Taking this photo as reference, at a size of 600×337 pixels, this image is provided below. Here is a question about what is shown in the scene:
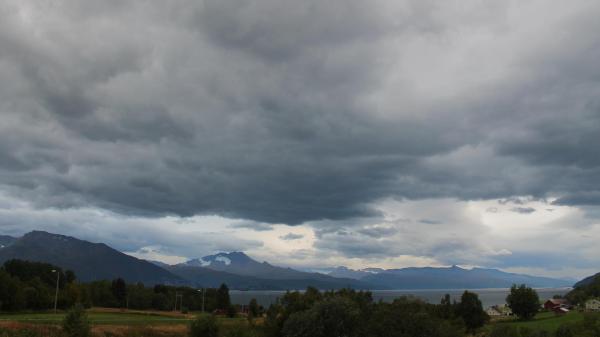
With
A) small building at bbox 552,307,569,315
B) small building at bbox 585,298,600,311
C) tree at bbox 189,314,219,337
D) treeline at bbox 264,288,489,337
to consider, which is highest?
treeline at bbox 264,288,489,337

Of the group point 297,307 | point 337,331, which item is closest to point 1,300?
point 297,307

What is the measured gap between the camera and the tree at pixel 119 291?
7585 inches

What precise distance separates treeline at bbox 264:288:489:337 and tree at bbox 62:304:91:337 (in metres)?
25.4

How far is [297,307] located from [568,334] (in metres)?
45.5

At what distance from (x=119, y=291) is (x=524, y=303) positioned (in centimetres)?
13840

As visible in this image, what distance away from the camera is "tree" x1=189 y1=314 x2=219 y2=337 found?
73312mm

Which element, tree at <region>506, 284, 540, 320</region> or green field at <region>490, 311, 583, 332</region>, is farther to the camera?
tree at <region>506, 284, 540, 320</region>

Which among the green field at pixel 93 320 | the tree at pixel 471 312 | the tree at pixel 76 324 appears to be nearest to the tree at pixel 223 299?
the green field at pixel 93 320

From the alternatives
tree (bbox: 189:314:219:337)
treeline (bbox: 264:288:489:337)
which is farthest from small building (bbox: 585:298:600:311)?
tree (bbox: 189:314:219:337)

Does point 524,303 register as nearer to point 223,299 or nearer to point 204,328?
point 223,299

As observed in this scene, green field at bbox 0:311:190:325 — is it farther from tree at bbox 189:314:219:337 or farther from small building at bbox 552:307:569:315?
small building at bbox 552:307:569:315

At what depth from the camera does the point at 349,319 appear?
6856 cm

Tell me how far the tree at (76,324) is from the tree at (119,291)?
13343 cm

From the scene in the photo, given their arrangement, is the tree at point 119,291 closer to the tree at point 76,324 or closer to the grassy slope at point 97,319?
the grassy slope at point 97,319
